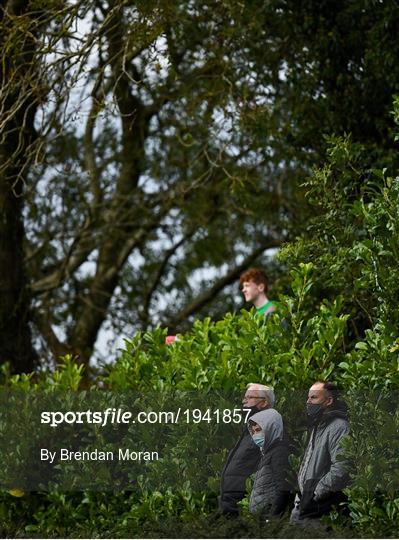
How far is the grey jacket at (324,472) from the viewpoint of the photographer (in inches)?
243

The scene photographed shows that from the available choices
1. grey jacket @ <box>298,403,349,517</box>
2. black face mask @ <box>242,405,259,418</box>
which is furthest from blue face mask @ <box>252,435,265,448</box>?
grey jacket @ <box>298,403,349,517</box>

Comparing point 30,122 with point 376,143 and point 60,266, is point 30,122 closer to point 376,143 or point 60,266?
point 376,143

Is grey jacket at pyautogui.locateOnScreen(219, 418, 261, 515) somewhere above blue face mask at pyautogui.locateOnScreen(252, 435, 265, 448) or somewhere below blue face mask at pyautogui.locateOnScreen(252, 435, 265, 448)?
below

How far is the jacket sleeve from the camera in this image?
6164 mm

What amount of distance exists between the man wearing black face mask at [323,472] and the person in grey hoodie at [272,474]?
0.10 meters

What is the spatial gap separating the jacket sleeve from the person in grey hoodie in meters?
0.24

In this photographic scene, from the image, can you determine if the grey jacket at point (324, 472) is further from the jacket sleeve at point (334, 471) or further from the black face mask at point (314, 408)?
the black face mask at point (314, 408)

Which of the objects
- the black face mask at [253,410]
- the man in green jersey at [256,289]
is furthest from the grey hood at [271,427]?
the man in green jersey at [256,289]

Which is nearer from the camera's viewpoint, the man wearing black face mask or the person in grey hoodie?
the man wearing black face mask

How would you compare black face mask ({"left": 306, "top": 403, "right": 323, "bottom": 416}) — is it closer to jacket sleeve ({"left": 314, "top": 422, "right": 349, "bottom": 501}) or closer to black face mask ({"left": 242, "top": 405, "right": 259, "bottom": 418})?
jacket sleeve ({"left": 314, "top": 422, "right": 349, "bottom": 501})

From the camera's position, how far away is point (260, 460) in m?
6.47

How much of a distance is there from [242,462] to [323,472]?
540 mm

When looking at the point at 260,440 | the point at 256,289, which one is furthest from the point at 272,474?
the point at 256,289

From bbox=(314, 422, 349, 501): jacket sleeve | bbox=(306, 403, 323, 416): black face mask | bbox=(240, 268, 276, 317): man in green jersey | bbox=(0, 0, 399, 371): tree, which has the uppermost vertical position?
bbox=(0, 0, 399, 371): tree
